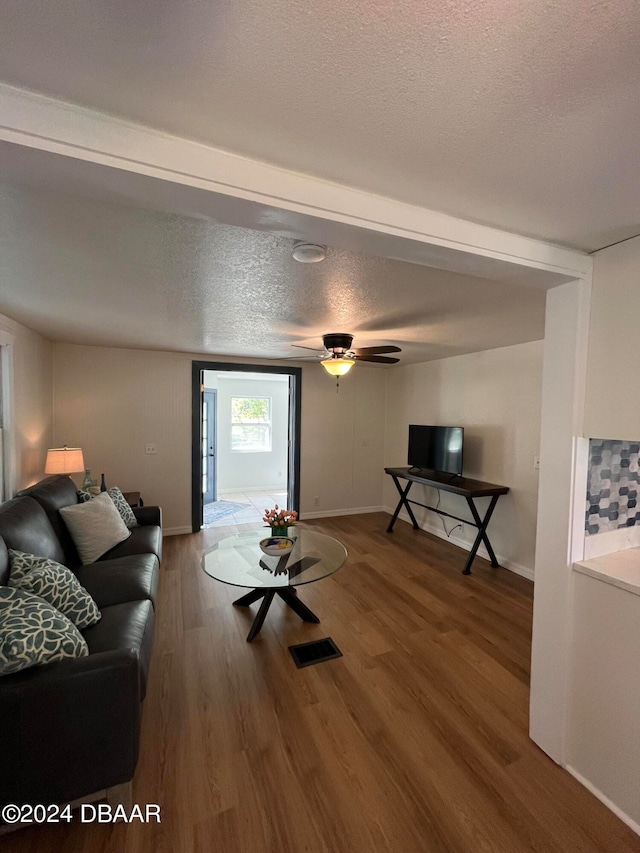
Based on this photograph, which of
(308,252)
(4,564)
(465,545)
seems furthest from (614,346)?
(465,545)

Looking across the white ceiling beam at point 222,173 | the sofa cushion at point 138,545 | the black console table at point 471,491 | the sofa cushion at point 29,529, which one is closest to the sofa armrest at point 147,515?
the sofa cushion at point 138,545

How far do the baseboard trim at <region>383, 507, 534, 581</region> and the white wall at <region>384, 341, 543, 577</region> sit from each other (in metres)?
0.01

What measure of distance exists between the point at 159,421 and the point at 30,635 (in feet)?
11.0

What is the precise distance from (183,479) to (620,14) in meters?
4.74

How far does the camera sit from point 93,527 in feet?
8.70

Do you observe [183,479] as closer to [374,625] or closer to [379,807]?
[374,625]

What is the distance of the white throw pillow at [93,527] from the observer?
2.58 metres

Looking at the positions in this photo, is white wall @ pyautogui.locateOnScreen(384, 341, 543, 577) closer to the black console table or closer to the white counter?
the black console table

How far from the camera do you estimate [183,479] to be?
4.59m

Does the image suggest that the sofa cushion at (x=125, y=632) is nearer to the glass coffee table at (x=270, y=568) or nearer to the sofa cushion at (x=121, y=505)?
the glass coffee table at (x=270, y=568)

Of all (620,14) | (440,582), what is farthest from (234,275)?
(440,582)

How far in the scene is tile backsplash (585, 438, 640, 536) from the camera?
162 cm

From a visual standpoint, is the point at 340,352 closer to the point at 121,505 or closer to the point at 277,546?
the point at 277,546

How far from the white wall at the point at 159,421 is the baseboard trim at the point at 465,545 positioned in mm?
960
